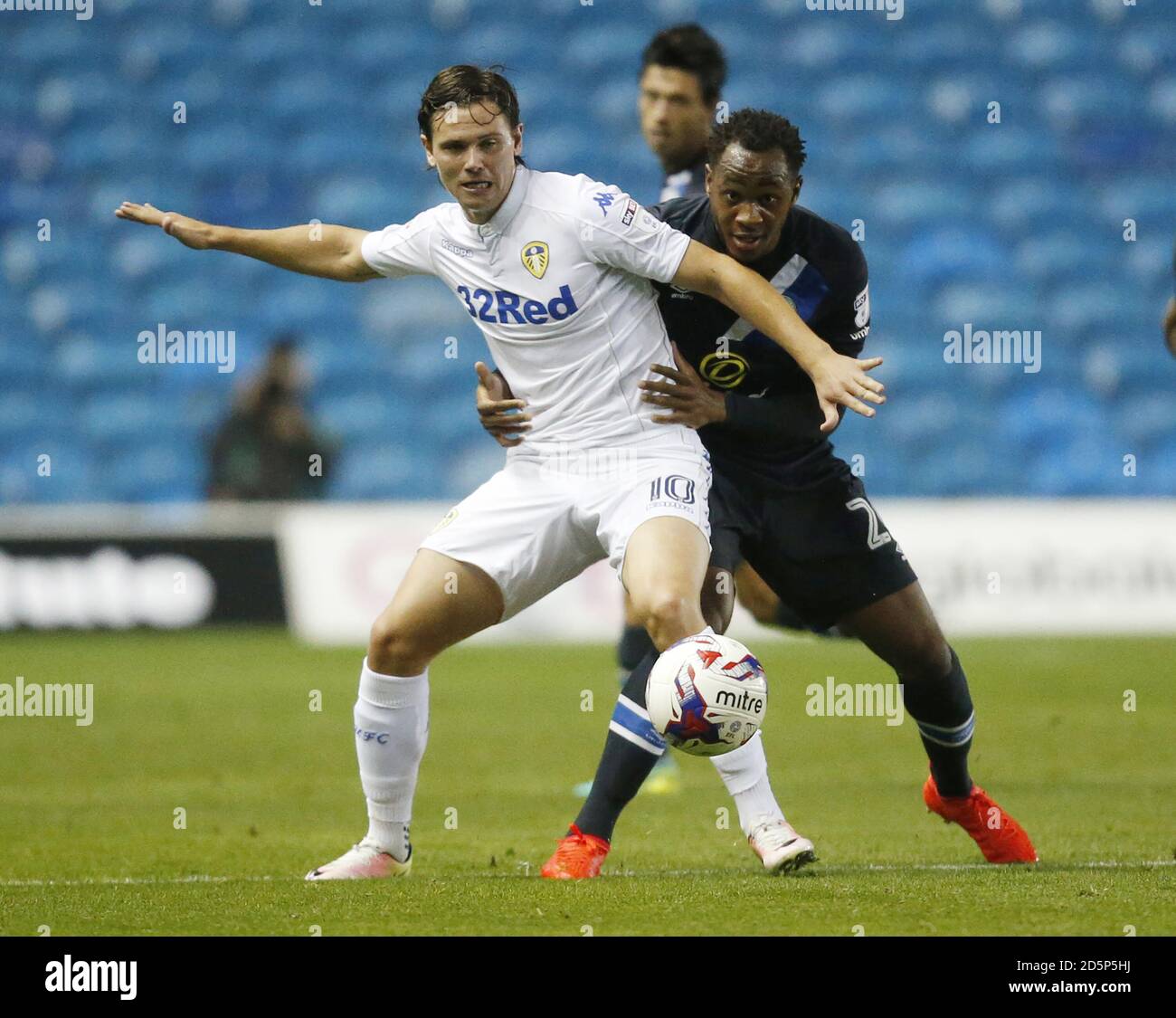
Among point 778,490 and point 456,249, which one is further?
point 778,490

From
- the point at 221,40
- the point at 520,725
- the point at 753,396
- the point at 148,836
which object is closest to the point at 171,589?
the point at 520,725

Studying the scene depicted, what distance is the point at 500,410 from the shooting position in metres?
5.39

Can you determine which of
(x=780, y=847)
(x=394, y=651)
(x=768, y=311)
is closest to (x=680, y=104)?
(x=768, y=311)

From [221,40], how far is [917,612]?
1353 centimetres

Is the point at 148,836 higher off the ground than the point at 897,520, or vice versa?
the point at 897,520

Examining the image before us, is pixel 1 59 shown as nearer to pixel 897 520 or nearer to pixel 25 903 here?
pixel 897 520

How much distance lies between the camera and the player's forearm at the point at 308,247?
18.1ft

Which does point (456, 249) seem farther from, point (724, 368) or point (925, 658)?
point (925, 658)

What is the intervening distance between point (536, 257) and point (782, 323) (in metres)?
0.76

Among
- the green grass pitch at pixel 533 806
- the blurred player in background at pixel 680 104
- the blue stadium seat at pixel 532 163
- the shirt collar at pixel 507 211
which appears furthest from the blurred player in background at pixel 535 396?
the blue stadium seat at pixel 532 163

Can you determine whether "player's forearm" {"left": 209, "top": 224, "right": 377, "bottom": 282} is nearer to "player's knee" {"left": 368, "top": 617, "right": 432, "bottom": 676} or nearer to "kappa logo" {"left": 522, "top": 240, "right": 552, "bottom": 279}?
"kappa logo" {"left": 522, "top": 240, "right": 552, "bottom": 279}

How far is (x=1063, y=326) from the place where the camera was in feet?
53.7

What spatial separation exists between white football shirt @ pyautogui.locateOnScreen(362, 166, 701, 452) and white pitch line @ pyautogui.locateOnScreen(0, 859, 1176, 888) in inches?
49.5

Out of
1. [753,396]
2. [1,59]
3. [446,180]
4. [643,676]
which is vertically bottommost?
[643,676]
